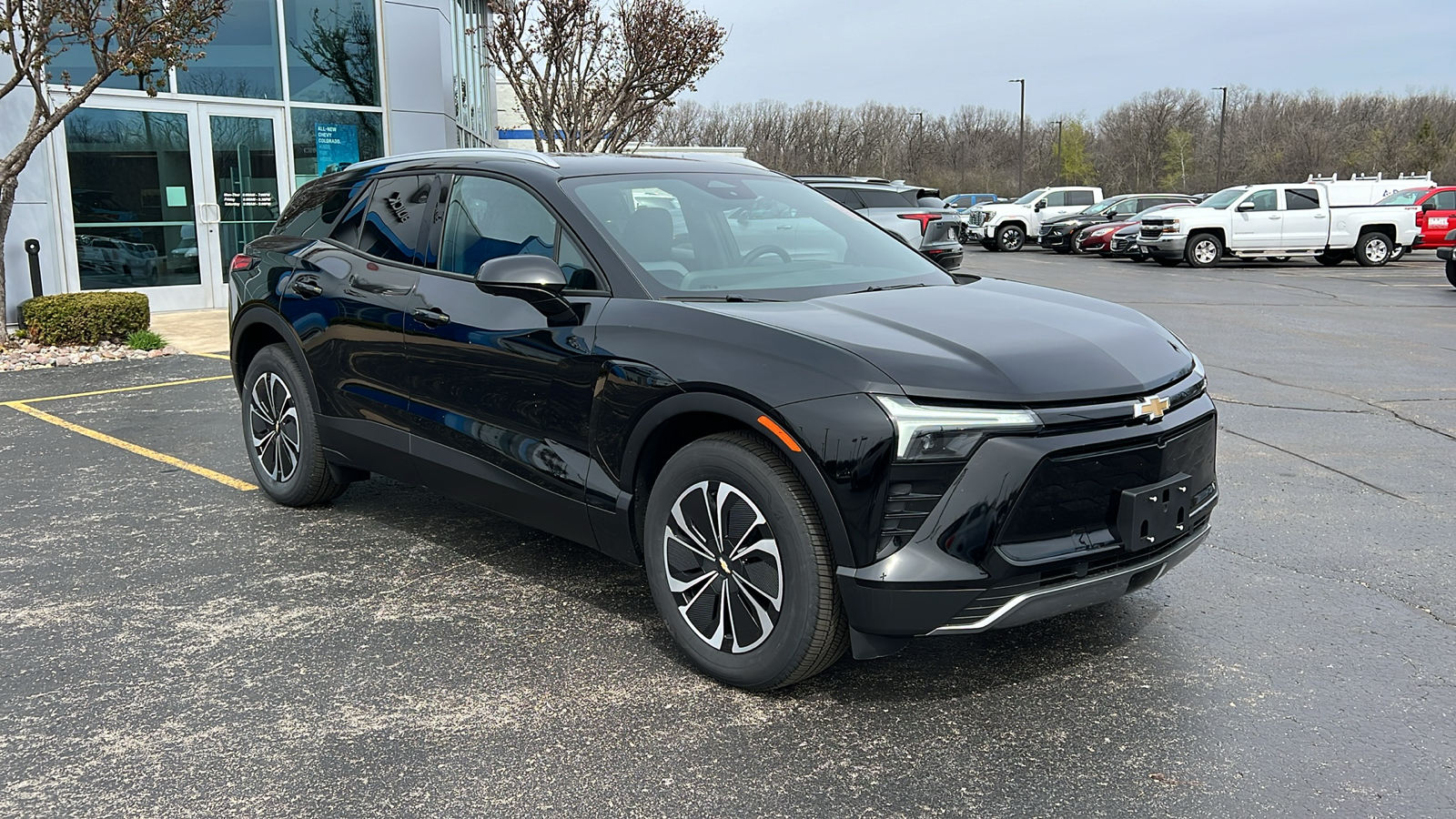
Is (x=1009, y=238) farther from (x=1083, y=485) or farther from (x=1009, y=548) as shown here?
(x=1009, y=548)

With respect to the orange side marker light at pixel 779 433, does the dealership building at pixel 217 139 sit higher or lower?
higher

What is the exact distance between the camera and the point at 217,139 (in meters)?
15.2

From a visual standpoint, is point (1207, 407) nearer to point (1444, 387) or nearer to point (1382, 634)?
point (1382, 634)

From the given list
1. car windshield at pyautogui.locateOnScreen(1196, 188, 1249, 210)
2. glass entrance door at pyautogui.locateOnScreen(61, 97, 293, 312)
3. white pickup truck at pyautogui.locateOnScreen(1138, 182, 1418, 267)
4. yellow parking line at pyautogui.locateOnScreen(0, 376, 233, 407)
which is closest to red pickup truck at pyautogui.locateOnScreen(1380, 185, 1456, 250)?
white pickup truck at pyautogui.locateOnScreen(1138, 182, 1418, 267)

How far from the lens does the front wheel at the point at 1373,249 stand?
1043 inches

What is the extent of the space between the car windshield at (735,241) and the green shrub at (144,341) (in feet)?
29.4

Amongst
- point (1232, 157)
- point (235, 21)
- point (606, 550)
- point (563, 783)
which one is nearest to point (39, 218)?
point (235, 21)

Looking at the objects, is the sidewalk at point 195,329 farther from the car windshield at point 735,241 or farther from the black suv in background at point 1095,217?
the black suv in background at point 1095,217

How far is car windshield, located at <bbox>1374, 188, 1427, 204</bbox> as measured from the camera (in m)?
27.1

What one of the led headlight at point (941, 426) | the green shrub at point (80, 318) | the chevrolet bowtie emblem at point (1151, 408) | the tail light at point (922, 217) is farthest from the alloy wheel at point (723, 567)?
the tail light at point (922, 217)

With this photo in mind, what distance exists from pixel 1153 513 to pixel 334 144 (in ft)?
50.3

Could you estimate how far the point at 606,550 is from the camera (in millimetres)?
3938

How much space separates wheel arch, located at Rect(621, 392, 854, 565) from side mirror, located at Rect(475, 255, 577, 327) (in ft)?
1.86

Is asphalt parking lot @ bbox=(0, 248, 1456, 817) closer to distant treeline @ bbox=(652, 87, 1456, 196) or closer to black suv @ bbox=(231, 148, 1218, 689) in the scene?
black suv @ bbox=(231, 148, 1218, 689)
